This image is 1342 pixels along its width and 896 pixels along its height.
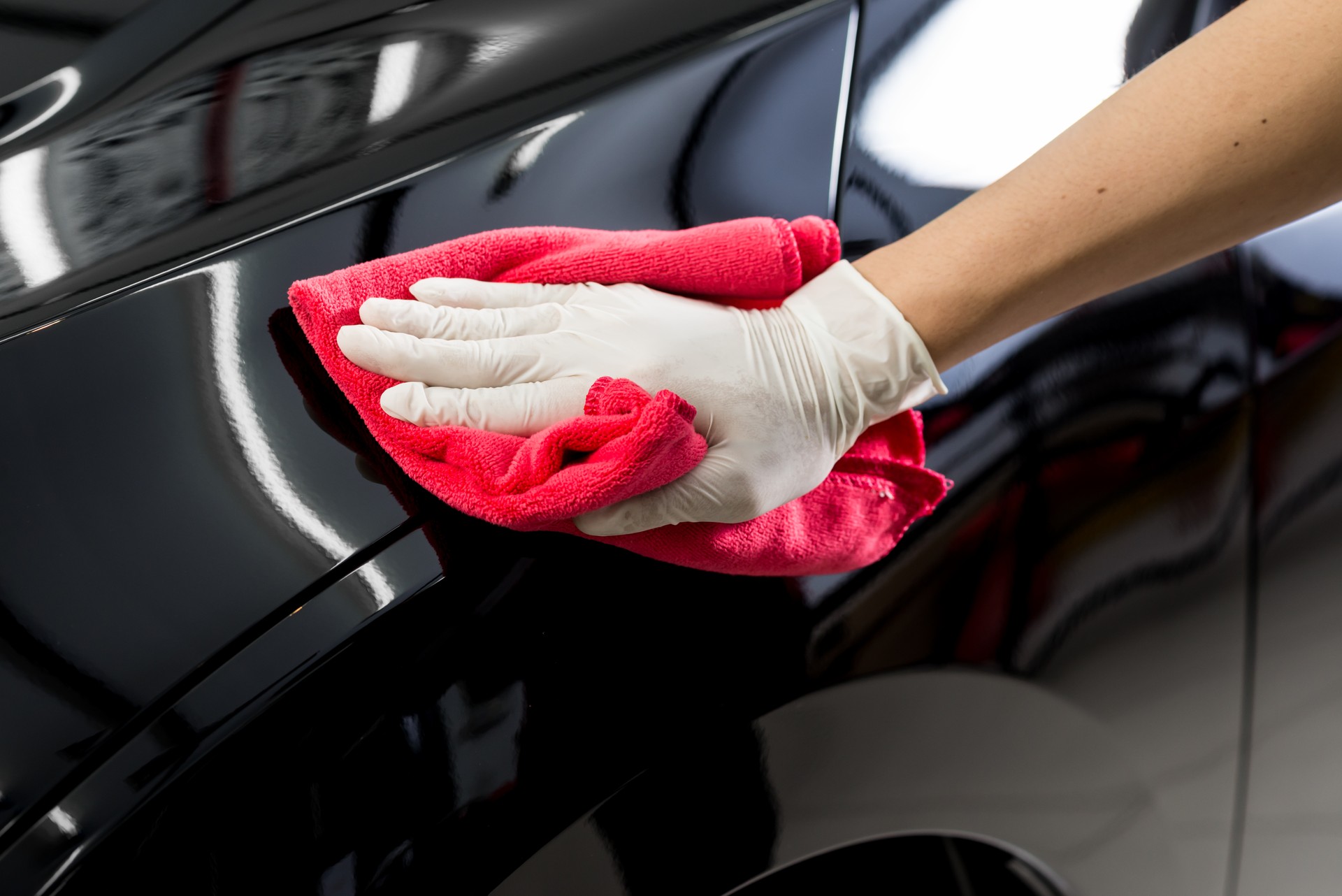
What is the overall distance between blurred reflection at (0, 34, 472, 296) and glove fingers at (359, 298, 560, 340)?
20 cm

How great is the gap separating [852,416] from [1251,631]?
534 mm

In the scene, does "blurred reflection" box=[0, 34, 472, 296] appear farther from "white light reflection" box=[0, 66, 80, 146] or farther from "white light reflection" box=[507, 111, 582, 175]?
"white light reflection" box=[507, 111, 582, 175]

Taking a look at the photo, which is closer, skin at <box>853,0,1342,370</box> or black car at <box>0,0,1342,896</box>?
black car at <box>0,0,1342,896</box>

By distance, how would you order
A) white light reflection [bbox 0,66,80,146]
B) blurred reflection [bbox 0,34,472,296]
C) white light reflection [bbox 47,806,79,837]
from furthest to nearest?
white light reflection [bbox 0,66,80,146] < blurred reflection [bbox 0,34,472,296] < white light reflection [bbox 47,806,79,837]

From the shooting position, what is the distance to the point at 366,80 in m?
0.96

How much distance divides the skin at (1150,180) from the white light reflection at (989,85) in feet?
0.43

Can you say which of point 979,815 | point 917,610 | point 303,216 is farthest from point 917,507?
point 303,216

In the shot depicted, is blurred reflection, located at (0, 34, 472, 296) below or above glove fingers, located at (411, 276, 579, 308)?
above

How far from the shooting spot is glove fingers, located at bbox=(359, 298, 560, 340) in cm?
76

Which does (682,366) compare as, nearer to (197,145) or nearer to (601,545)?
(601,545)

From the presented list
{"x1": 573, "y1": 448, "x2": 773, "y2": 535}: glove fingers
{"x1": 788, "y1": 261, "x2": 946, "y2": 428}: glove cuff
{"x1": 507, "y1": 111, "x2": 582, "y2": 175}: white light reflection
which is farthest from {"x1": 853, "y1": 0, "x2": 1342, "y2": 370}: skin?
{"x1": 507, "y1": 111, "x2": 582, "y2": 175}: white light reflection

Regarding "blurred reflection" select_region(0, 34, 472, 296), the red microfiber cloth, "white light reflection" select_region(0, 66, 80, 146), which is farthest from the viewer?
"white light reflection" select_region(0, 66, 80, 146)

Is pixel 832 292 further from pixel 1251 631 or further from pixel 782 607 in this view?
pixel 1251 631

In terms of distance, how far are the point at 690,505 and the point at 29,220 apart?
0.64m
